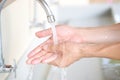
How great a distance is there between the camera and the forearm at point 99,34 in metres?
1.14

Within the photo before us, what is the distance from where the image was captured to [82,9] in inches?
90.4

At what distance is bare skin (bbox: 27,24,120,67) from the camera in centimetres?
95

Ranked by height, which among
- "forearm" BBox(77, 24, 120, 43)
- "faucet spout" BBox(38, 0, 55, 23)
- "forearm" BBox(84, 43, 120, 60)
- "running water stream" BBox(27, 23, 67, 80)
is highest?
"faucet spout" BBox(38, 0, 55, 23)

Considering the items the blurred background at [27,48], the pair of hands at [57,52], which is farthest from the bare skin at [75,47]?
the blurred background at [27,48]

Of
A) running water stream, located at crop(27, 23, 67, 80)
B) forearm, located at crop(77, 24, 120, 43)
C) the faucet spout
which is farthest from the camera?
forearm, located at crop(77, 24, 120, 43)

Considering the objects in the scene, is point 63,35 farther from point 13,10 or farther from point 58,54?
point 13,10

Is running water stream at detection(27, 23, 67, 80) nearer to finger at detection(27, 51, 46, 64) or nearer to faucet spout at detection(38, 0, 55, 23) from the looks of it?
finger at detection(27, 51, 46, 64)

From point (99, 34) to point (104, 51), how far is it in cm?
20

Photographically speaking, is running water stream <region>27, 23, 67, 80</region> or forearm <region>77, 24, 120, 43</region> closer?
running water stream <region>27, 23, 67, 80</region>

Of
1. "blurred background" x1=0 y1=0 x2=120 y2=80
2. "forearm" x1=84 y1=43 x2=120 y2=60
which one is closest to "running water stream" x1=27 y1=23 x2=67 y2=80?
"blurred background" x1=0 y1=0 x2=120 y2=80

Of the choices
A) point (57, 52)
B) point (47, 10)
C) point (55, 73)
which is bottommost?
point (55, 73)

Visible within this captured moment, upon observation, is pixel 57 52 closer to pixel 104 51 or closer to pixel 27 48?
pixel 104 51

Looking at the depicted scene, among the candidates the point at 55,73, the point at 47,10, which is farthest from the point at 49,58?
the point at 47,10

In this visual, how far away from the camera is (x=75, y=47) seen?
1031 millimetres
